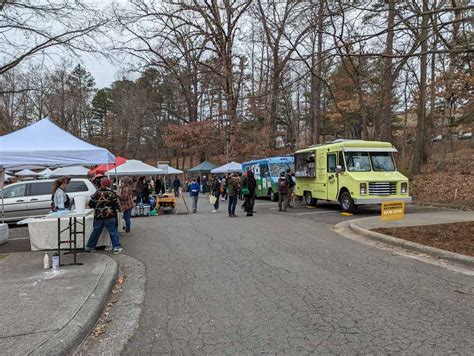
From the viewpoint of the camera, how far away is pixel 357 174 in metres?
14.7

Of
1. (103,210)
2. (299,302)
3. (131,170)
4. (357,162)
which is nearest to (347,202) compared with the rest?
(357,162)

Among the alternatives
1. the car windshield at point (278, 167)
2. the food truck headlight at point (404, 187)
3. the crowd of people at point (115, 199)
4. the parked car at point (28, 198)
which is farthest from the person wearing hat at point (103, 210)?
the car windshield at point (278, 167)

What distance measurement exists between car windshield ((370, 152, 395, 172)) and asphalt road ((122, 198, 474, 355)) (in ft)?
23.2

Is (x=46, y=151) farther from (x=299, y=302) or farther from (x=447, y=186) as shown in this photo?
(x=447, y=186)

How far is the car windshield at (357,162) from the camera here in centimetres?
1505

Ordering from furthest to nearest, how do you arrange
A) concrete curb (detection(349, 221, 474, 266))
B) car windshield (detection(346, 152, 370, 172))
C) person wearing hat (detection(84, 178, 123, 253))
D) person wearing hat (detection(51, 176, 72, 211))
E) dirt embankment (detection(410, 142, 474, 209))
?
dirt embankment (detection(410, 142, 474, 209)), car windshield (detection(346, 152, 370, 172)), person wearing hat (detection(51, 176, 72, 211)), person wearing hat (detection(84, 178, 123, 253)), concrete curb (detection(349, 221, 474, 266))

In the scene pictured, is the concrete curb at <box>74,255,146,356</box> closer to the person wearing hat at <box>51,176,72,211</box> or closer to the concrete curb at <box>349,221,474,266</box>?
the person wearing hat at <box>51,176,72,211</box>

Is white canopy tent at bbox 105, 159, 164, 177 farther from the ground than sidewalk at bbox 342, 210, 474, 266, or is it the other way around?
white canopy tent at bbox 105, 159, 164, 177

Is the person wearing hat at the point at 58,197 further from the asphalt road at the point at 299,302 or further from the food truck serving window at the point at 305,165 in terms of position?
the food truck serving window at the point at 305,165

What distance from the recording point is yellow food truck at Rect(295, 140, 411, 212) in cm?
1439

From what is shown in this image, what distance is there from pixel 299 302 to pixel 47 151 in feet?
22.8

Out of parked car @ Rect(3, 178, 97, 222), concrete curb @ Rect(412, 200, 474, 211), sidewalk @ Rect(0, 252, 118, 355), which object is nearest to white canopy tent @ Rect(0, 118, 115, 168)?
sidewalk @ Rect(0, 252, 118, 355)

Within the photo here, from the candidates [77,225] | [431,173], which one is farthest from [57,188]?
[431,173]

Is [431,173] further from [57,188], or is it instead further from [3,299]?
[3,299]
